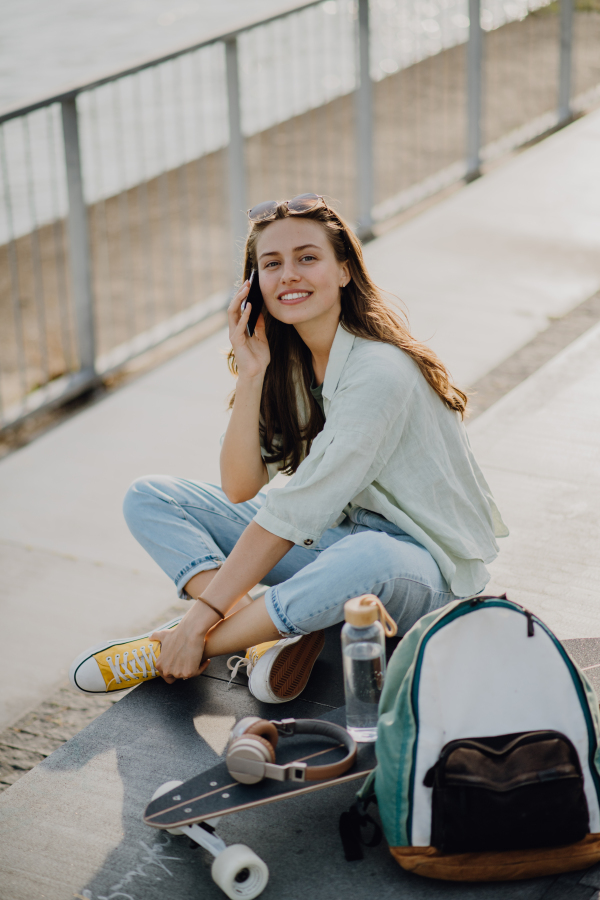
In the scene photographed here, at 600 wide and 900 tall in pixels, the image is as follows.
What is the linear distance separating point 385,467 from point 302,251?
0.58m

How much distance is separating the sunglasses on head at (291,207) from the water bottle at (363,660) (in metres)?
1.00

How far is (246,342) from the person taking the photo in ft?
9.28

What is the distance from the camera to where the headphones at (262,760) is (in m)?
2.06

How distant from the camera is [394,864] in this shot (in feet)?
6.81

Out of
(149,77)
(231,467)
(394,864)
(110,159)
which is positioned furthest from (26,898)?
(149,77)

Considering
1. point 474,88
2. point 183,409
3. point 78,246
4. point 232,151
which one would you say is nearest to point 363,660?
point 183,409

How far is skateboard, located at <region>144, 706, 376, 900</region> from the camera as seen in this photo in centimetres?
200

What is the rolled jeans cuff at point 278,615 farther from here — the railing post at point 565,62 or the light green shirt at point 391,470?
the railing post at point 565,62

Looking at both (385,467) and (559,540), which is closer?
(385,467)

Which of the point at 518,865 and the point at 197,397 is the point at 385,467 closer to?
the point at 518,865

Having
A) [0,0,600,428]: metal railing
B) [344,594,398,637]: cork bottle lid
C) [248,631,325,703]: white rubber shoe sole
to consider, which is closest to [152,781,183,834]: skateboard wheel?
[248,631,325,703]: white rubber shoe sole

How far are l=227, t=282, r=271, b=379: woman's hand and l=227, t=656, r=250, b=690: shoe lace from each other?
0.74 metres

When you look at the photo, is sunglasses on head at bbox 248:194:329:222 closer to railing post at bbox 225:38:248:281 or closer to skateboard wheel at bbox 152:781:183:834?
skateboard wheel at bbox 152:781:183:834

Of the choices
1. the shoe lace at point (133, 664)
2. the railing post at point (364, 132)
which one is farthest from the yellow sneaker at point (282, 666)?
the railing post at point (364, 132)
